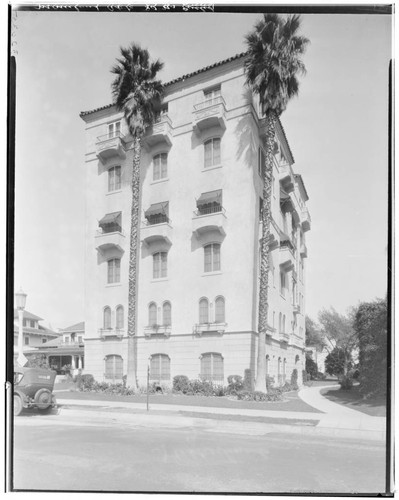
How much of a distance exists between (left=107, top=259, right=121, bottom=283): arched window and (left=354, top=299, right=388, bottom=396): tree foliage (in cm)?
429

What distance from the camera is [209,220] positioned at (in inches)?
383

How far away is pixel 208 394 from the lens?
30.9ft

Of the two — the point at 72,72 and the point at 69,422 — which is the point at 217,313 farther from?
the point at 72,72

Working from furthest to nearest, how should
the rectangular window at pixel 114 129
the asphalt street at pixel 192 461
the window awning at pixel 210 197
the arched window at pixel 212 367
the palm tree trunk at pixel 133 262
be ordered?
the rectangular window at pixel 114 129, the palm tree trunk at pixel 133 262, the window awning at pixel 210 197, the arched window at pixel 212 367, the asphalt street at pixel 192 461

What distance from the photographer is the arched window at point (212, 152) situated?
9766 millimetres

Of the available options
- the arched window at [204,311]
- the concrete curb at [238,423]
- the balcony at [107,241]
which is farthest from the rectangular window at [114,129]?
the concrete curb at [238,423]

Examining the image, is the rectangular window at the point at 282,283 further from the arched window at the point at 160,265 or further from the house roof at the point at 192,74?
the house roof at the point at 192,74

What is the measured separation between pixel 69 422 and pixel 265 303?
13.6 ft

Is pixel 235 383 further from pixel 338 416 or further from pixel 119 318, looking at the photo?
pixel 119 318

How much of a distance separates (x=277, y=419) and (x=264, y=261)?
2686 millimetres

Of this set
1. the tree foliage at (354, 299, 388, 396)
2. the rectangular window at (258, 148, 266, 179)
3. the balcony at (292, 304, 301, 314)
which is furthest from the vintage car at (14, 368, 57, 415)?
the tree foliage at (354, 299, 388, 396)

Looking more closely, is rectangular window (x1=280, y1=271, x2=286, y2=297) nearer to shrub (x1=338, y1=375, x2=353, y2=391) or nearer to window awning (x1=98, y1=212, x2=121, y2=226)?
shrub (x1=338, y1=375, x2=353, y2=391)

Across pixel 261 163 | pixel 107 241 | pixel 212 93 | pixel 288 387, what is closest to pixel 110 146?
pixel 107 241

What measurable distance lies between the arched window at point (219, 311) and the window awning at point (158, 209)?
6.22ft
